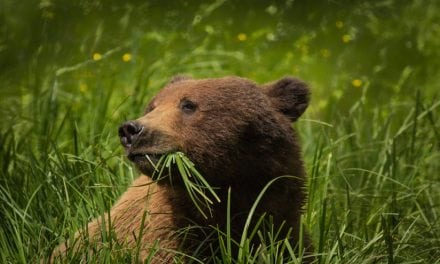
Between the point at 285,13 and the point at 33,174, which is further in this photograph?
the point at 285,13

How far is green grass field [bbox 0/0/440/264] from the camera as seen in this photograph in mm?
5742

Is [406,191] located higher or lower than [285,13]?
lower

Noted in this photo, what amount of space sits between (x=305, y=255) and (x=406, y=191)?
1.19 m

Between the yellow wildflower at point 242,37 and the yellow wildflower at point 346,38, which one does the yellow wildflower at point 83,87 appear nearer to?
the yellow wildflower at point 242,37

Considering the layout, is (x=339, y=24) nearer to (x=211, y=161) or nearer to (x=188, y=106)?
(x=188, y=106)

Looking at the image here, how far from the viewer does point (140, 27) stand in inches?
371

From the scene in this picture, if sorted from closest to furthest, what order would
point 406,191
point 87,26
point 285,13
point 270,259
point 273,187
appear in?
point 270,259 < point 273,187 < point 406,191 < point 87,26 < point 285,13

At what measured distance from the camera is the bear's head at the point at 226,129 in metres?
5.46

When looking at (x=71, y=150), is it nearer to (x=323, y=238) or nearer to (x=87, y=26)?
(x=323, y=238)

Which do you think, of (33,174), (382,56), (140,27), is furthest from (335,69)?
(33,174)

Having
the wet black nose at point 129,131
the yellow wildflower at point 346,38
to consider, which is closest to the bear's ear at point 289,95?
the wet black nose at point 129,131

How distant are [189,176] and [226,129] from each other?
0.38m

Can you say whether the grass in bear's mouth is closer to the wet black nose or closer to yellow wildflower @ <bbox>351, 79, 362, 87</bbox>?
the wet black nose

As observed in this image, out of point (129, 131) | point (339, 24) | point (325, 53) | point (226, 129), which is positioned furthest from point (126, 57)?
point (129, 131)
